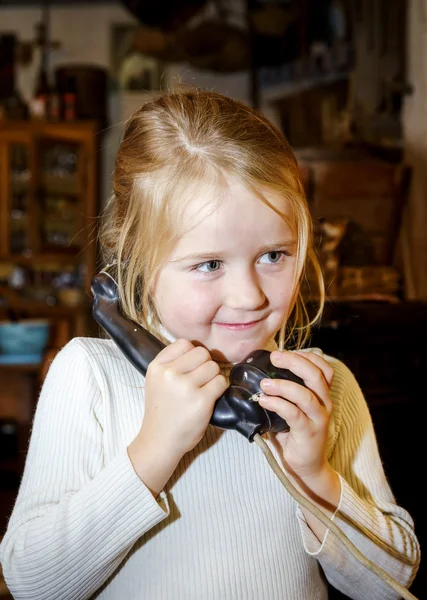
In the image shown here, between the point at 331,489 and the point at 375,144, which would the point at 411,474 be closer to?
the point at 331,489

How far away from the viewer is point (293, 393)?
665 mm

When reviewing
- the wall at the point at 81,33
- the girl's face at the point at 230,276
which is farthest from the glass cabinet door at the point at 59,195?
the girl's face at the point at 230,276

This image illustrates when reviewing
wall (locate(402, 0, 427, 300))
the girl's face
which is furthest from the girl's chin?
wall (locate(402, 0, 427, 300))

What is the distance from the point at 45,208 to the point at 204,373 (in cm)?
342

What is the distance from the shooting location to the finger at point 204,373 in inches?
25.9

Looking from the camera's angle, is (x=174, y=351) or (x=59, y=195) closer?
(x=174, y=351)

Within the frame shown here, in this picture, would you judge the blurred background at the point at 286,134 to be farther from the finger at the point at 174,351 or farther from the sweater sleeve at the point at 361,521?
the finger at the point at 174,351

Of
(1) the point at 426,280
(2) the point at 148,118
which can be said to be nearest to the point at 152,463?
(2) the point at 148,118

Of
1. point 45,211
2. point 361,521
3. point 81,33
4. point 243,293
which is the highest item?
point 81,33

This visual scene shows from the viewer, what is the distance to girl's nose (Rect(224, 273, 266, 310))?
0.68 meters

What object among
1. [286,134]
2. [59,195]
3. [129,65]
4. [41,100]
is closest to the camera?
[286,134]

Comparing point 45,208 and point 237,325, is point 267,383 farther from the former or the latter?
point 45,208

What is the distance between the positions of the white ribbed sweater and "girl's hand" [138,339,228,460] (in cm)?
5

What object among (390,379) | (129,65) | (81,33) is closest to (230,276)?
(390,379)
